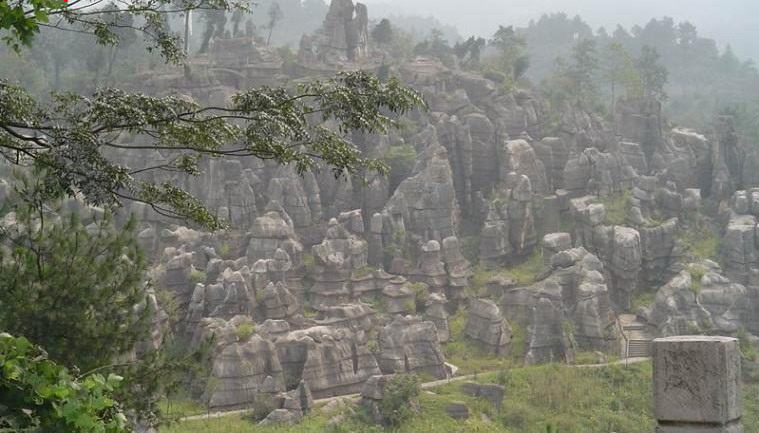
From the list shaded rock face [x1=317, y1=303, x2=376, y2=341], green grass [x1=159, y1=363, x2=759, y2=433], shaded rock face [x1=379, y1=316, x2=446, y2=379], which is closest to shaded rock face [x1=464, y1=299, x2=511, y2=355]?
green grass [x1=159, y1=363, x2=759, y2=433]

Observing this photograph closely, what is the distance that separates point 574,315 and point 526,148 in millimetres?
12048

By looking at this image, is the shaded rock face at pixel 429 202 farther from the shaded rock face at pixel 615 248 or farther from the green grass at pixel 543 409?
the green grass at pixel 543 409

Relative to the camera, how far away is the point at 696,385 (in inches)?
226

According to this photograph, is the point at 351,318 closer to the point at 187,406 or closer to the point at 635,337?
the point at 187,406

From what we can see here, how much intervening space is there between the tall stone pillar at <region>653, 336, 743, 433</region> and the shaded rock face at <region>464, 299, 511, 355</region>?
90.6ft

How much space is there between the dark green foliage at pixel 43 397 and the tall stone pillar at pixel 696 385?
369 cm

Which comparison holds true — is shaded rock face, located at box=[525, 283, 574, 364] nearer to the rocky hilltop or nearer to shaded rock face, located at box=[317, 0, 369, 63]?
the rocky hilltop

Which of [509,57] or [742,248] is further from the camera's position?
[509,57]

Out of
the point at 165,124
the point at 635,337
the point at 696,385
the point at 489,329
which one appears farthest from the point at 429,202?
the point at 696,385

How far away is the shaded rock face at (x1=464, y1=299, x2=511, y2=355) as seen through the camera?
33156 mm

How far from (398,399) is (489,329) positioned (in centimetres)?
782

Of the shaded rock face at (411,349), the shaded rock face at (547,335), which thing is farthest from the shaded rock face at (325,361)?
the shaded rock face at (547,335)

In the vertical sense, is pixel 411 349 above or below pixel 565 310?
below

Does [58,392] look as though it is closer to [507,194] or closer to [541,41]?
[507,194]
